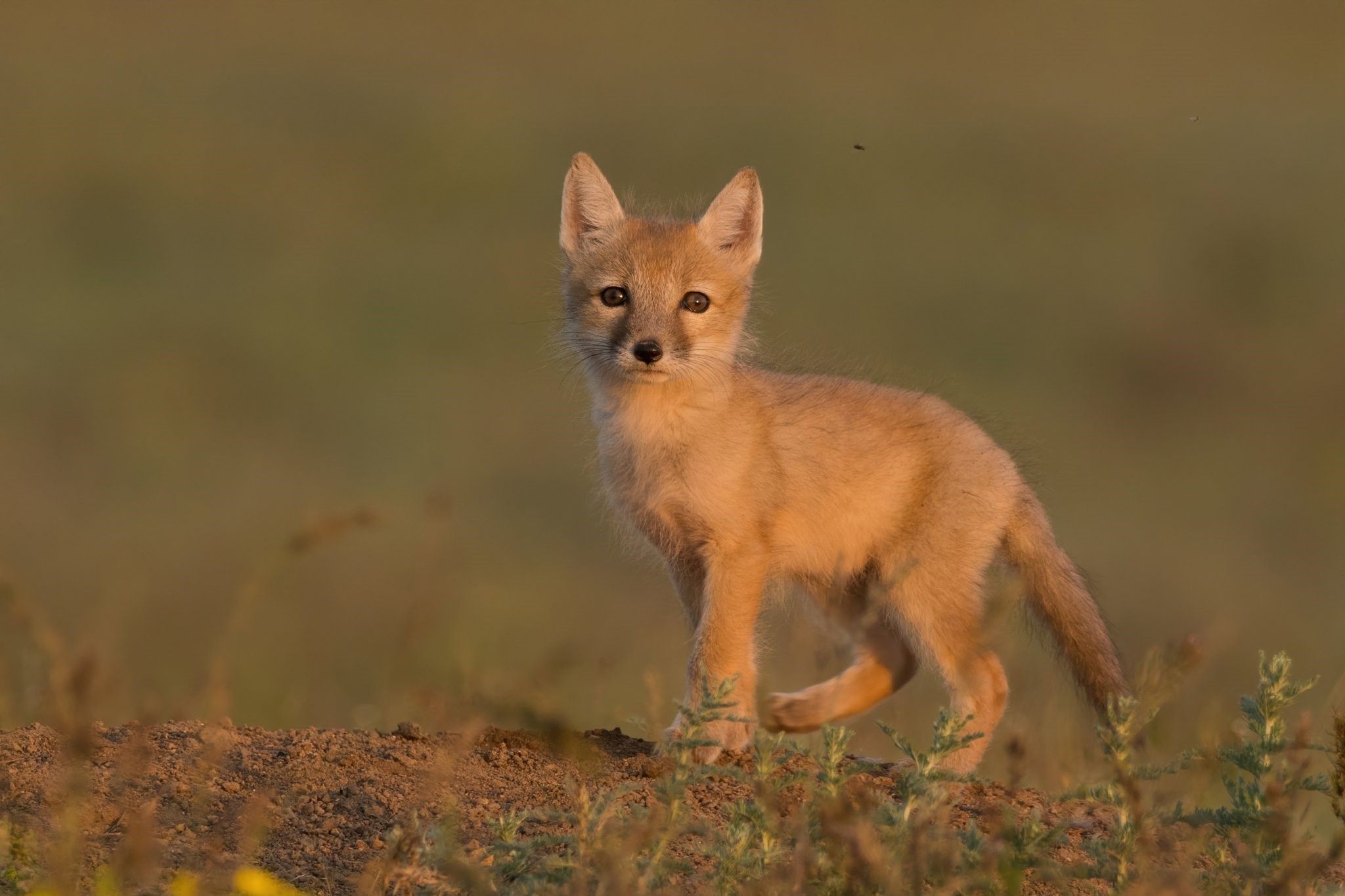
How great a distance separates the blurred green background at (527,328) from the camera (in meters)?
11.5

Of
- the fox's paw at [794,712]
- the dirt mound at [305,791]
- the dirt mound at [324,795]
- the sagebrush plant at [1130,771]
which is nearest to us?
the sagebrush plant at [1130,771]

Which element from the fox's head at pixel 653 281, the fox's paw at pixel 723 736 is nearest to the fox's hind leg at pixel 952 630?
the fox's paw at pixel 723 736

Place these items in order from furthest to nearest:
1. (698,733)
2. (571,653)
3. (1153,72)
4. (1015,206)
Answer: (1153,72) < (1015,206) < (571,653) < (698,733)

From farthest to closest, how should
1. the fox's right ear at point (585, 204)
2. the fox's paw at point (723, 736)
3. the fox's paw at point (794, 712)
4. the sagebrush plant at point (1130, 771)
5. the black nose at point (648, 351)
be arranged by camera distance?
the fox's right ear at point (585, 204)
the fox's paw at point (794, 712)
the black nose at point (648, 351)
the fox's paw at point (723, 736)
the sagebrush plant at point (1130, 771)

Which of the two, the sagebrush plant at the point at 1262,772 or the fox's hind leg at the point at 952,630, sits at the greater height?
the sagebrush plant at the point at 1262,772

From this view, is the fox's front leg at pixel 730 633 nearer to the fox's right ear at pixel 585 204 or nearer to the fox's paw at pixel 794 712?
the fox's paw at pixel 794 712

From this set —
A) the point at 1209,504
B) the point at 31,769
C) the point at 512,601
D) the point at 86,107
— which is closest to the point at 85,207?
the point at 86,107

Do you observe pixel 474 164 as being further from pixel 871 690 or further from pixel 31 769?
pixel 31 769

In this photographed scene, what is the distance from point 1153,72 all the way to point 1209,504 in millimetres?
17484

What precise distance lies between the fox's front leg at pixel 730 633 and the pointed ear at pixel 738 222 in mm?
1429

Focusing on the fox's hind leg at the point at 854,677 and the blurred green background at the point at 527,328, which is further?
the blurred green background at the point at 527,328

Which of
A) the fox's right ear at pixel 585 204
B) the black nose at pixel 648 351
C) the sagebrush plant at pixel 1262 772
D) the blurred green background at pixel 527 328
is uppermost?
the fox's right ear at pixel 585 204

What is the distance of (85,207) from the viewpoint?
2356 centimetres

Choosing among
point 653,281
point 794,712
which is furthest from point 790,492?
point 653,281
